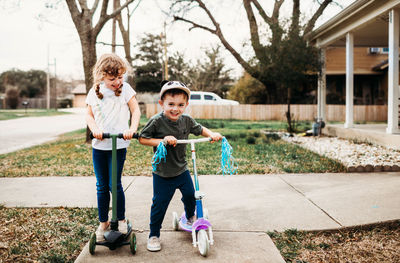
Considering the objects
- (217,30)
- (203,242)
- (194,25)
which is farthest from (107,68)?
(194,25)

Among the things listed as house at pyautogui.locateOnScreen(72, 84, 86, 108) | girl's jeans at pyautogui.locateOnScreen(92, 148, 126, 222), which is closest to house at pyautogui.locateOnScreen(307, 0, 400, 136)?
girl's jeans at pyautogui.locateOnScreen(92, 148, 126, 222)

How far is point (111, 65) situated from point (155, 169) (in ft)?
3.00

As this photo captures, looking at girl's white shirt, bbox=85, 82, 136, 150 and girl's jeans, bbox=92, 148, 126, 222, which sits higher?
girl's white shirt, bbox=85, 82, 136, 150

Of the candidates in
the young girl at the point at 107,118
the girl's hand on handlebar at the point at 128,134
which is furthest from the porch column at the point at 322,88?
the girl's hand on handlebar at the point at 128,134

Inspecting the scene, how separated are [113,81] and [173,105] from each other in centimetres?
55

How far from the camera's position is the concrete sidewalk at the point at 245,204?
2.73 m

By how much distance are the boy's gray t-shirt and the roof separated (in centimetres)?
706

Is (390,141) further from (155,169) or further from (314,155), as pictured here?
(155,169)

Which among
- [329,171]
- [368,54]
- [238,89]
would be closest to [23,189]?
[329,171]

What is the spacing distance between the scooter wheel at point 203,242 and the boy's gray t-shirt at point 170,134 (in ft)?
1.67

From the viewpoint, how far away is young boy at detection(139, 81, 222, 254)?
2758 mm

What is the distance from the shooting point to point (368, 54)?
24359 mm

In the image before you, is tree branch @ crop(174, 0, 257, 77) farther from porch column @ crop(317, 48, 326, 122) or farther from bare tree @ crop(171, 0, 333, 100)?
porch column @ crop(317, 48, 326, 122)

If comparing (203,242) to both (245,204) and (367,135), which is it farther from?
(367,135)
